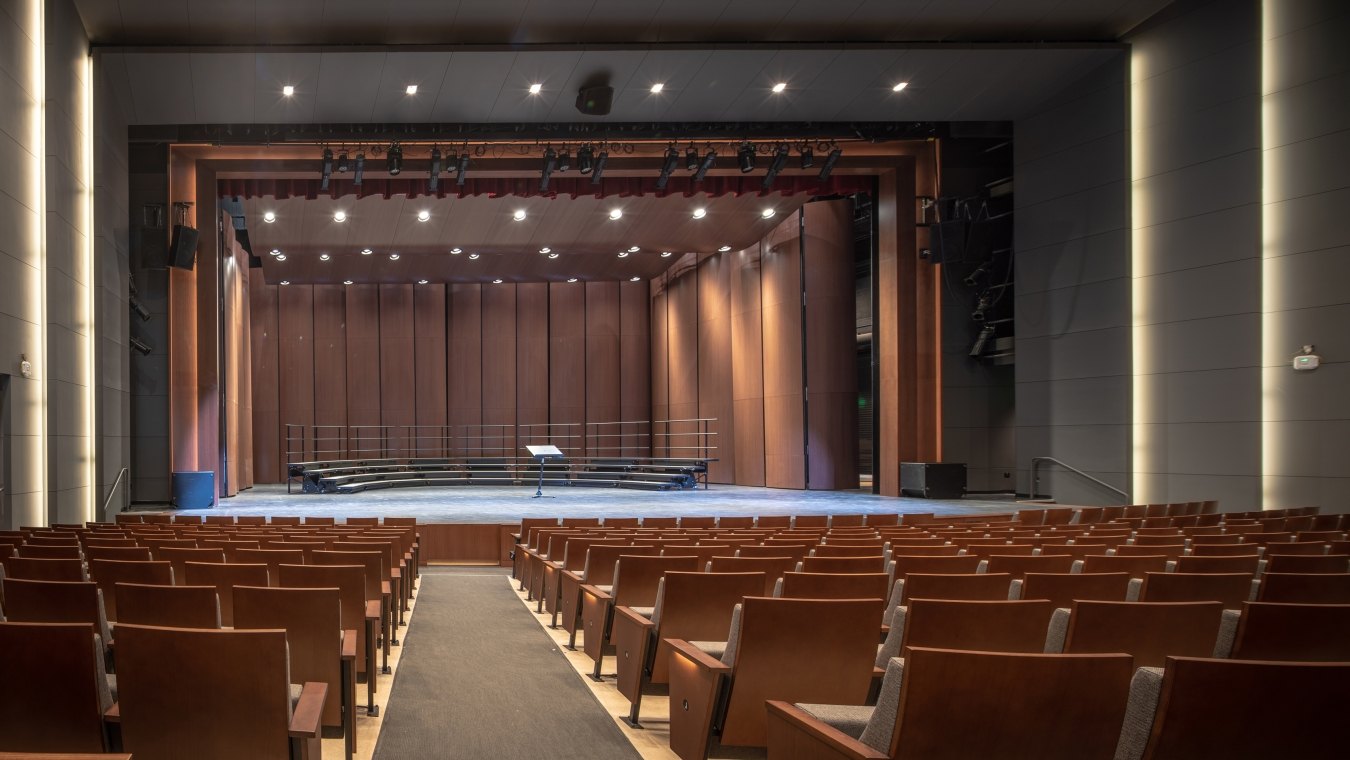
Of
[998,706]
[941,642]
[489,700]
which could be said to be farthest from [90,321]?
[998,706]

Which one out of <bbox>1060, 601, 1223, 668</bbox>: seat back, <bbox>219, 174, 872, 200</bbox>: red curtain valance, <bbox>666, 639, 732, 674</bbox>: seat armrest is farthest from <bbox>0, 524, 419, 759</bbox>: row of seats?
<bbox>219, 174, 872, 200</bbox>: red curtain valance

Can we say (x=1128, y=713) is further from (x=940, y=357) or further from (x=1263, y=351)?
(x=940, y=357)

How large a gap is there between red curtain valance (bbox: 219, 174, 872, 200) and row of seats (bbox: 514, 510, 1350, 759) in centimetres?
1110

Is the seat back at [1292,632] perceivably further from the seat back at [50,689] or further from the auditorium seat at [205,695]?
the seat back at [50,689]

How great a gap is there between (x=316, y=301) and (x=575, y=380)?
21.2 ft

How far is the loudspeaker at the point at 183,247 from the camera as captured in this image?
Result: 552 inches

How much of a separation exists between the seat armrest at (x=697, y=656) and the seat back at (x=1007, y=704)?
1.18m

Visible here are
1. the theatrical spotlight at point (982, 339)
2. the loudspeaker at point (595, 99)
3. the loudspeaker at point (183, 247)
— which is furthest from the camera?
the theatrical spotlight at point (982, 339)

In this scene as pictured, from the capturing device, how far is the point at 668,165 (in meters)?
Result: 14.6

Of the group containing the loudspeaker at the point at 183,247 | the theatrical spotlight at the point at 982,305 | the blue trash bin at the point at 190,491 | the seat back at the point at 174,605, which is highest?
the loudspeaker at the point at 183,247

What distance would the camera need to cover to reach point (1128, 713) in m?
1.82

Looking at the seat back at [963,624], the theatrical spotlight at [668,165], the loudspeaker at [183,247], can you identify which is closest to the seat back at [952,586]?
the seat back at [963,624]

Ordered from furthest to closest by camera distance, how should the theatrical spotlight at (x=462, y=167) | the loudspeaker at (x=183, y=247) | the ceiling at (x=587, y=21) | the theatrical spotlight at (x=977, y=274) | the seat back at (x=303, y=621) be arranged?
the theatrical spotlight at (x=977, y=274), the theatrical spotlight at (x=462, y=167), the loudspeaker at (x=183, y=247), the ceiling at (x=587, y=21), the seat back at (x=303, y=621)

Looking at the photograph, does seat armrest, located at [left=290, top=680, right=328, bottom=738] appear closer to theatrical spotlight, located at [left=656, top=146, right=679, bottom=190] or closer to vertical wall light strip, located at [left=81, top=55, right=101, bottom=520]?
vertical wall light strip, located at [left=81, top=55, right=101, bottom=520]
